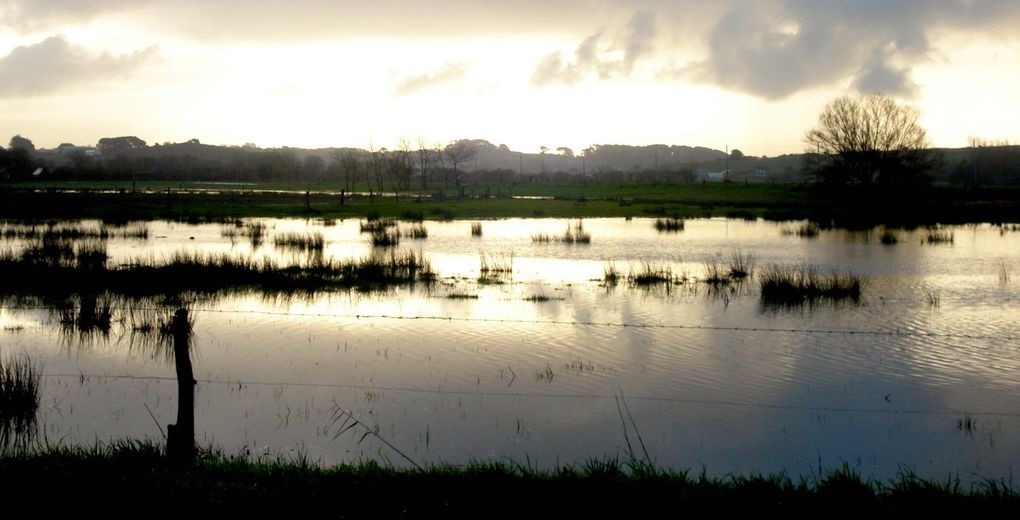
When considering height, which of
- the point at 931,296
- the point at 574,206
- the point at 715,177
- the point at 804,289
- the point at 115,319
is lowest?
the point at 115,319

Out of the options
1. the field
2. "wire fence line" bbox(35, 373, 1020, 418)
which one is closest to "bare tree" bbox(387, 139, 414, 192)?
the field

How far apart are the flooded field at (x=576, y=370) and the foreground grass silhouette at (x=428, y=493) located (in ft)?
4.60

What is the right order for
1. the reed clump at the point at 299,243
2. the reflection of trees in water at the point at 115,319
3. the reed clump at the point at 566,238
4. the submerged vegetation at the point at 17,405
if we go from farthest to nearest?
the reed clump at the point at 566,238, the reed clump at the point at 299,243, the reflection of trees in water at the point at 115,319, the submerged vegetation at the point at 17,405

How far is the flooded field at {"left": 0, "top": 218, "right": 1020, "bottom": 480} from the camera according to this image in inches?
354

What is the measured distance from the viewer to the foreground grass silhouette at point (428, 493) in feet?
20.6

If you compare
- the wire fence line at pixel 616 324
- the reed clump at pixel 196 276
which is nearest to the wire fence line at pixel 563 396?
the wire fence line at pixel 616 324

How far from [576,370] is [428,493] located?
609cm

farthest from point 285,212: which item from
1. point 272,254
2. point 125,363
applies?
point 125,363

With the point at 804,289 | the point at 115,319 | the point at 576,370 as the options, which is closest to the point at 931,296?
the point at 804,289

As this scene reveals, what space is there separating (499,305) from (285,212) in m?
36.4

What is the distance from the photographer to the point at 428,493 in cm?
652

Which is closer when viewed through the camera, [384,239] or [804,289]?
[804,289]

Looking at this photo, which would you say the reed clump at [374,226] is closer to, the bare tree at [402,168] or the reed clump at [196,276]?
the reed clump at [196,276]

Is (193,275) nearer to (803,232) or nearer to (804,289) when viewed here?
(804,289)
